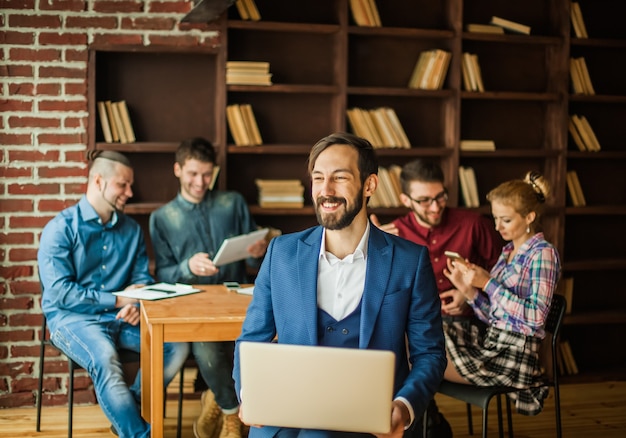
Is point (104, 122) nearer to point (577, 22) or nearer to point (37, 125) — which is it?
point (37, 125)

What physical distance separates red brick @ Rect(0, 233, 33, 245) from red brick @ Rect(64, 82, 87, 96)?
803mm

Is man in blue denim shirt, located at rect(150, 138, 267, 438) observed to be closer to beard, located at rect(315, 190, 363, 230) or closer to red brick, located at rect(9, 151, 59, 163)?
red brick, located at rect(9, 151, 59, 163)

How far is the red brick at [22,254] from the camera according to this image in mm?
4227

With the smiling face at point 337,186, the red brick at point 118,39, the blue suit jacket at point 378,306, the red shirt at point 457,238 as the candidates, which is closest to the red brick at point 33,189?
the red brick at point 118,39

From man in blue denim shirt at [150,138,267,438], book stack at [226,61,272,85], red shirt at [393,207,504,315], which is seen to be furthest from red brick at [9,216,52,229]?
red shirt at [393,207,504,315]

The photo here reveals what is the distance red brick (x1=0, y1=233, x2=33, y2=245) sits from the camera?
13.8 ft

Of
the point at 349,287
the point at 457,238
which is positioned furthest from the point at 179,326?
the point at 457,238

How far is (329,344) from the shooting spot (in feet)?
7.20

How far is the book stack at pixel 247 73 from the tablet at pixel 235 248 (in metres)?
1.01

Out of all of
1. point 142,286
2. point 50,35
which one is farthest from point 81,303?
point 50,35

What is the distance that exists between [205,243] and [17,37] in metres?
1.49

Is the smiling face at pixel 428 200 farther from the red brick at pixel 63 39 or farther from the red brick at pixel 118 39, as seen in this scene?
the red brick at pixel 63 39

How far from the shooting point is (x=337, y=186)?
2199 mm

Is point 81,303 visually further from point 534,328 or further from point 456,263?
point 534,328
